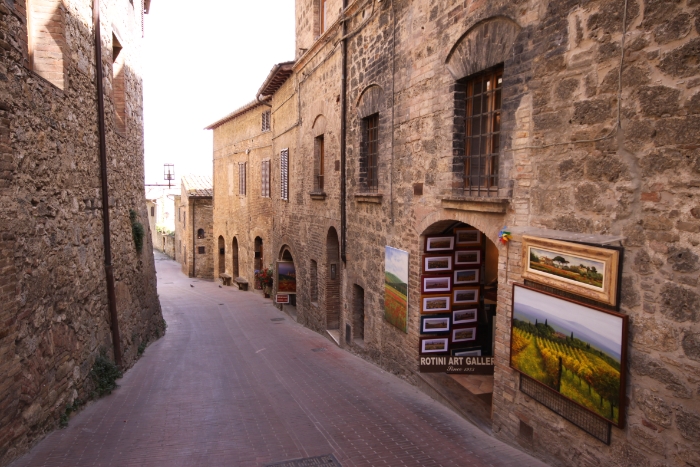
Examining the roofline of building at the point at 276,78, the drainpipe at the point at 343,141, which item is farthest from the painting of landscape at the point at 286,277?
the roofline of building at the point at 276,78

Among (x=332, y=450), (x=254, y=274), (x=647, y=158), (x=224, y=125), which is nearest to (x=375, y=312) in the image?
(x=332, y=450)

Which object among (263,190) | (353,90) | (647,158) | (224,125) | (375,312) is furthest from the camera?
(224,125)

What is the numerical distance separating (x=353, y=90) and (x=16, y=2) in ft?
20.8

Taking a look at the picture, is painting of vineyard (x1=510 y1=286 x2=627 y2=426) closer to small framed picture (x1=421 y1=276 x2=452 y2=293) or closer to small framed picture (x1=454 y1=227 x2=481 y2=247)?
small framed picture (x1=421 y1=276 x2=452 y2=293)

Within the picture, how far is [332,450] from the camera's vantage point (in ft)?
19.6

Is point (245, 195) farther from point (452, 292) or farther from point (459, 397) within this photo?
point (459, 397)

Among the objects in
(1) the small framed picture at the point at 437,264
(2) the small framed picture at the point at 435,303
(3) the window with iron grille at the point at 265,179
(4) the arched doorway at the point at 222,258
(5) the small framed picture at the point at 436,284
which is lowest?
(4) the arched doorway at the point at 222,258

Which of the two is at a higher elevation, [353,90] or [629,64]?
[353,90]

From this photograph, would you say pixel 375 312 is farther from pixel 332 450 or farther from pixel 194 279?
pixel 194 279

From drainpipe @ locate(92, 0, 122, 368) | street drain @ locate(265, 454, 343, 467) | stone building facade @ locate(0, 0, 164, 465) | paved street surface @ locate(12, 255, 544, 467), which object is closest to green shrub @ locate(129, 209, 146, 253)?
stone building facade @ locate(0, 0, 164, 465)

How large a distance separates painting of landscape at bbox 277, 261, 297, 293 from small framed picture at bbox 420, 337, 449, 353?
918 cm

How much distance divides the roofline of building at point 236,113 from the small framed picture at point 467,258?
14.7 meters

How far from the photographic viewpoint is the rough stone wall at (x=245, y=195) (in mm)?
20781

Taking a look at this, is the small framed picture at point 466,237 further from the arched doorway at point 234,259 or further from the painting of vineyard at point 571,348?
the arched doorway at point 234,259
